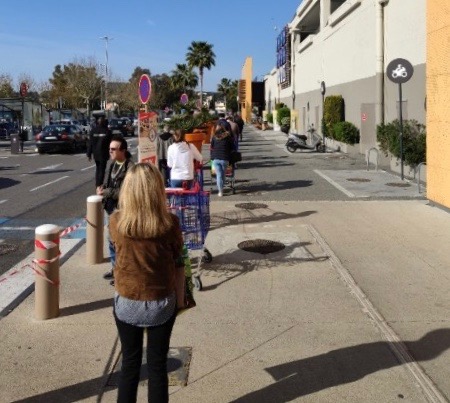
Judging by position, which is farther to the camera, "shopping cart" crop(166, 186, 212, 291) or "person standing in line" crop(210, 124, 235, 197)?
"person standing in line" crop(210, 124, 235, 197)

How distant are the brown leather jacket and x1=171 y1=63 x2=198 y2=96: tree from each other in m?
80.9

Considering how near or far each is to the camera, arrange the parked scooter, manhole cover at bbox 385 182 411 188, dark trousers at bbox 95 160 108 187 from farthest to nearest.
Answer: the parked scooter
manhole cover at bbox 385 182 411 188
dark trousers at bbox 95 160 108 187

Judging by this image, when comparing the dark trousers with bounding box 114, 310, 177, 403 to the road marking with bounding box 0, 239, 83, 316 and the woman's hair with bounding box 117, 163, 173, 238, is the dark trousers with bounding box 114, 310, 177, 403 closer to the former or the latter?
the woman's hair with bounding box 117, 163, 173, 238

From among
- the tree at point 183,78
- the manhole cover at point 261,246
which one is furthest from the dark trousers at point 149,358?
the tree at point 183,78

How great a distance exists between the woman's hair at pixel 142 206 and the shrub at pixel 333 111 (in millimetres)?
24832

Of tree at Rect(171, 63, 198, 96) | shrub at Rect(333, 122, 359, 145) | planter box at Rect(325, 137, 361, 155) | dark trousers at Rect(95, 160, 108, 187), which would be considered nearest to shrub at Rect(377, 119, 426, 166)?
planter box at Rect(325, 137, 361, 155)

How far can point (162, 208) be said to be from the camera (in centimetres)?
346

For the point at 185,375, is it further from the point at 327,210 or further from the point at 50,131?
the point at 50,131

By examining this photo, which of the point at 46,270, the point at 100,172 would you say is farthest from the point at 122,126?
the point at 46,270

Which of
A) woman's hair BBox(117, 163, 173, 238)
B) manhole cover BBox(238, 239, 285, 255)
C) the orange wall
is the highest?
the orange wall

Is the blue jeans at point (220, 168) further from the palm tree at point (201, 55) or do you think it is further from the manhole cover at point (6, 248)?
the palm tree at point (201, 55)

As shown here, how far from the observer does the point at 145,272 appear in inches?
136

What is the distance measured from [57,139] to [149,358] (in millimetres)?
27148

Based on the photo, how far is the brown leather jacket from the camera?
136 inches
